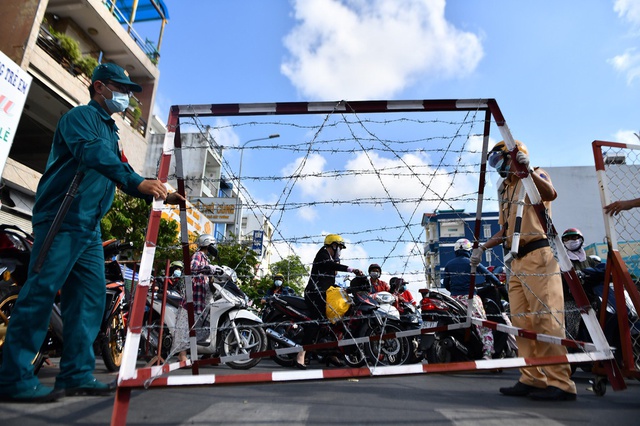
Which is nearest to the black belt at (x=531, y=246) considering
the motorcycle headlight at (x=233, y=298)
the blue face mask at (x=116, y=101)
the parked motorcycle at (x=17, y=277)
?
the blue face mask at (x=116, y=101)

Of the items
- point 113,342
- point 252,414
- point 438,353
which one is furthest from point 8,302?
point 438,353

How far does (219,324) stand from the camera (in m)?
5.84

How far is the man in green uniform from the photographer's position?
2.51 metres

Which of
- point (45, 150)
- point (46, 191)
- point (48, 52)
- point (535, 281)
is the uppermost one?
point (48, 52)

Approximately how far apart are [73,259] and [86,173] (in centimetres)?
55

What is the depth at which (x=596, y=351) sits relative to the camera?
113 inches

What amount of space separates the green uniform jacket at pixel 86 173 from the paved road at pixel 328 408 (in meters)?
1.11

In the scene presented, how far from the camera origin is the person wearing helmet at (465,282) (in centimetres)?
538

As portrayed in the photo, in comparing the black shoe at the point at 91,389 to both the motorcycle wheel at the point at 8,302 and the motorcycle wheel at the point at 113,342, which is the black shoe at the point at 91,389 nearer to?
the motorcycle wheel at the point at 8,302

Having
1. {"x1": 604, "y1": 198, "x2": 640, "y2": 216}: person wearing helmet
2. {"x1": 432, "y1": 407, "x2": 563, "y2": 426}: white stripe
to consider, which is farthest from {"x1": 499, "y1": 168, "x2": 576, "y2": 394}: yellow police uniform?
{"x1": 432, "y1": 407, "x2": 563, "y2": 426}: white stripe

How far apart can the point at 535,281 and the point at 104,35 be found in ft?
55.5

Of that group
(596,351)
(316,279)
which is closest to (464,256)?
Result: (316,279)

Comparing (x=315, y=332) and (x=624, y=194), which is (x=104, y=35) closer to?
(x=315, y=332)

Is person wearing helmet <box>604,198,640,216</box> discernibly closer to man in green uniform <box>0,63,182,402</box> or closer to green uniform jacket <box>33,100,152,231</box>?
man in green uniform <box>0,63,182,402</box>
